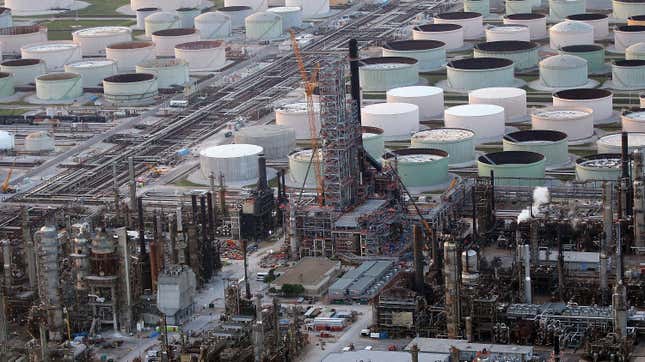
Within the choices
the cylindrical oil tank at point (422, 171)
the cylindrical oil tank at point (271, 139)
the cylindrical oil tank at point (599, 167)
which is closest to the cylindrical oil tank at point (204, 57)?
the cylindrical oil tank at point (271, 139)

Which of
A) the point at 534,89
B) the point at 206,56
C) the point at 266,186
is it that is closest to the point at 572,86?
the point at 534,89

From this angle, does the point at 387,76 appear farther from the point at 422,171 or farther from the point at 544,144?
the point at 422,171

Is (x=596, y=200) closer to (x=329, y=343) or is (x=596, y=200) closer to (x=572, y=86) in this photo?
(x=329, y=343)

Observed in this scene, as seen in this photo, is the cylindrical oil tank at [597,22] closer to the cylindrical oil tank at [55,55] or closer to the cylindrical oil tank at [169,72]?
the cylindrical oil tank at [169,72]

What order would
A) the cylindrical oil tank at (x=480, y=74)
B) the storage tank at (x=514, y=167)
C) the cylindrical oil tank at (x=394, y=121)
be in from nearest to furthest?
the storage tank at (x=514, y=167) < the cylindrical oil tank at (x=394, y=121) < the cylindrical oil tank at (x=480, y=74)

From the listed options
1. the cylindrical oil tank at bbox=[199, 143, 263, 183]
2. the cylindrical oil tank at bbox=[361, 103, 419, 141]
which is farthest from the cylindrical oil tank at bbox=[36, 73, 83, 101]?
the cylindrical oil tank at bbox=[199, 143, 263, 183]

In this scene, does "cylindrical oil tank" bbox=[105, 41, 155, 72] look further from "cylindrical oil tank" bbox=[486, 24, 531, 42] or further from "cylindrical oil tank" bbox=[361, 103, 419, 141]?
"cylindrical oil tank" bbox=[361, 103, 419, 141]
